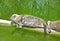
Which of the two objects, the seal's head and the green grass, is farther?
the seal's head

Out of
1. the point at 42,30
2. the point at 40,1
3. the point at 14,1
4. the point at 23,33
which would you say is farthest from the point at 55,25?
the point at 14,1

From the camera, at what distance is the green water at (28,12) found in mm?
3377

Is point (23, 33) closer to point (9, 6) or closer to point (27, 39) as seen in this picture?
point (27, 39)

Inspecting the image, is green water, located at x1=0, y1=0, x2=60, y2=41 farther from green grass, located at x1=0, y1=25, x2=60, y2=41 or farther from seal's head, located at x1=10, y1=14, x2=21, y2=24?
seal's head, located at x1=10, y1=14, x2=21, y2=24

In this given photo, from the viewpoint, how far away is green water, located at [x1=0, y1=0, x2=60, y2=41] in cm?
338

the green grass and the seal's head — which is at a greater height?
the seal's head

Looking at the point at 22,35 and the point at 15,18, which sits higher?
the point at 15,18

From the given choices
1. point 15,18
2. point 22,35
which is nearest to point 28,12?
point 15,18

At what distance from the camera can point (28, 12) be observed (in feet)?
13.8

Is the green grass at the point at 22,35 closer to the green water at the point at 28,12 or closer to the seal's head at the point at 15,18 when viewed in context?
the green water at the point at 28,12

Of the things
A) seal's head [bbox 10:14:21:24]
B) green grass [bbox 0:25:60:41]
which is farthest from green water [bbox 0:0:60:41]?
seal's head [bbox 10:14:21:24]

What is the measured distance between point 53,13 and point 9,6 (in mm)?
985

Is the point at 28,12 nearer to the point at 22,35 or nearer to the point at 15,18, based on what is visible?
the point at 15,18

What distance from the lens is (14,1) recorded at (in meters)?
4.69
